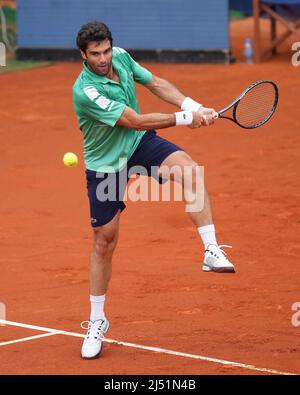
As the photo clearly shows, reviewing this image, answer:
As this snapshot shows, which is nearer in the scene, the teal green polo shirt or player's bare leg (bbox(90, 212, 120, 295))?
the teal green polo shirt

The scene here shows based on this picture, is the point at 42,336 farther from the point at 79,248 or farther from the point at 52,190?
the point at 52,190

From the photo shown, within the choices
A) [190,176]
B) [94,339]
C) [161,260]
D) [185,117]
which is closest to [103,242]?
[94,339]

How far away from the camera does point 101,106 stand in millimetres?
7305

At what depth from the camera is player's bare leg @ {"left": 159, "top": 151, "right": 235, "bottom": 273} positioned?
24.4ft

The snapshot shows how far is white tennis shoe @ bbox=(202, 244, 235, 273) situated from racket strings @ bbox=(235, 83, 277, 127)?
1.10m

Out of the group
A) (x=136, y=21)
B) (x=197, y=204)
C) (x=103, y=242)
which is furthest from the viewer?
(x=136, y=21)

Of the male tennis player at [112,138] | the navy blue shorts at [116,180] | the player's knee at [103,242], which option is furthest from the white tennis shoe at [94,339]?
the navy blue shorts at [116,180]

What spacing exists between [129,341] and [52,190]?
5007 mm

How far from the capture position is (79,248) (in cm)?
1060

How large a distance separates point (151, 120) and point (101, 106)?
377 millimetres

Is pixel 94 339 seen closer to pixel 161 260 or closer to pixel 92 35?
pixel 92 35

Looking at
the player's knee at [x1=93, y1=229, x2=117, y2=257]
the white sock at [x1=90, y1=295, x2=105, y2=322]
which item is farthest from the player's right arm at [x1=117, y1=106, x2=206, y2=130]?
the white sock at [x1=90, y1=295, x2=105, y2=322]

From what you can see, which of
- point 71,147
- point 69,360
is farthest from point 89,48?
point 71,147

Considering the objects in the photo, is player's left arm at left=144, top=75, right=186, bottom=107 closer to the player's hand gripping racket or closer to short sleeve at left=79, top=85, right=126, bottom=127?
the player's hand gripping racket
